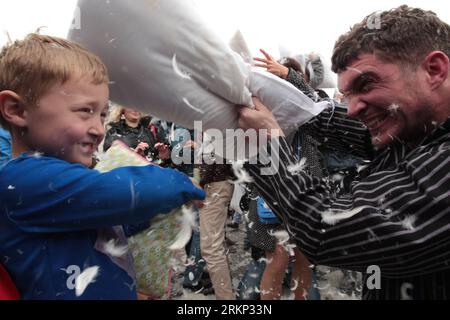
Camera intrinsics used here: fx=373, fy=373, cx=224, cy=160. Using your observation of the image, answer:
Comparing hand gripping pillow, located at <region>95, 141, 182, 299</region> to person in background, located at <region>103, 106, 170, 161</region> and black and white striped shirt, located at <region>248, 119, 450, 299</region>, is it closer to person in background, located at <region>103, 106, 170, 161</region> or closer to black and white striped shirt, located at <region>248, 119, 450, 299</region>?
black and white striped shirt, located at <region>248, 119, 450, 299</region>

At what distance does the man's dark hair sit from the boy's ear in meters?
0.79

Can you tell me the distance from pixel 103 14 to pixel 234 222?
12.0 feet

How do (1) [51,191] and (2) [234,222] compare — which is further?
(2) [234,222]

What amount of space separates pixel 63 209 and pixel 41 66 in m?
0.31

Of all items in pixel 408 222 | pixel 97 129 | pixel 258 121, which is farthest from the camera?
pixel 258 121

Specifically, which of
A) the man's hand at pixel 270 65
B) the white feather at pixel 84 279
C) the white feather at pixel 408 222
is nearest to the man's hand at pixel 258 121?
the white feather at pixel 408 222

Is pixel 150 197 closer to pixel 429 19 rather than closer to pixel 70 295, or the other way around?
pixel 70 295

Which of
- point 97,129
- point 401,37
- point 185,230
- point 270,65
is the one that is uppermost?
point 270,65

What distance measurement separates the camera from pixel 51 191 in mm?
755

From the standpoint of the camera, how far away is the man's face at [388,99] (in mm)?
881

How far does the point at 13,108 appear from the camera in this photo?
0.81m

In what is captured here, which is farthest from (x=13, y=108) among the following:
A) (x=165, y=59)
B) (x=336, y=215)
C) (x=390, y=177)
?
(x=390, y=177)

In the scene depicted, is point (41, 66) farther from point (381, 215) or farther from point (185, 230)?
point (381, 215)
